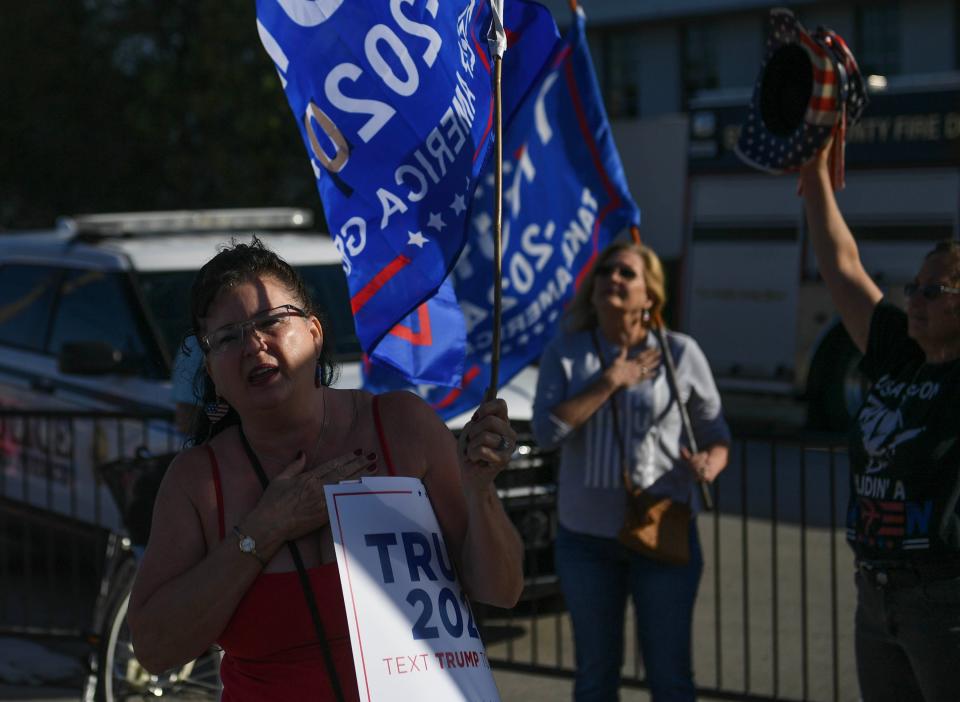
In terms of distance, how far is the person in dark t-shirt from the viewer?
3.49 meters

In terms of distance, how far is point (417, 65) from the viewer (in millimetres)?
3314

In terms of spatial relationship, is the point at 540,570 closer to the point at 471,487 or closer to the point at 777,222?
the point at 471,487

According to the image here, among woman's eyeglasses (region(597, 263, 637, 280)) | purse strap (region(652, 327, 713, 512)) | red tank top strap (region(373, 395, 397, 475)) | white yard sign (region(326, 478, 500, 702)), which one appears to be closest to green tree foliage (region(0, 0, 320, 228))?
woman's eyeglasses (region(597, 263, 637, 280))

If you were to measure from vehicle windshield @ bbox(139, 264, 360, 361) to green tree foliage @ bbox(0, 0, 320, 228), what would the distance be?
9274 mm

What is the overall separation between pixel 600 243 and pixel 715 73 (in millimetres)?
22731

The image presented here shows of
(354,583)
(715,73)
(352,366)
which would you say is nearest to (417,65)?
(354,583)

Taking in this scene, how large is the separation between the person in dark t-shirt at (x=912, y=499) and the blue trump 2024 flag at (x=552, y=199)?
133 cm

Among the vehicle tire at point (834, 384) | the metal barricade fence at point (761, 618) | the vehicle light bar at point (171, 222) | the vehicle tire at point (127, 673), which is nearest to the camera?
the vehicle tire at point (127, 673)

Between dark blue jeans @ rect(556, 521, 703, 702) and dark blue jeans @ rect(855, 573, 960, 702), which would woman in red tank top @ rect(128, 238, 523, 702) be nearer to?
dark blue jeans @ rect(855, 573, 960, 702)

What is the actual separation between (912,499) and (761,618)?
152 inches

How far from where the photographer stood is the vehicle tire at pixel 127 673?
502cm

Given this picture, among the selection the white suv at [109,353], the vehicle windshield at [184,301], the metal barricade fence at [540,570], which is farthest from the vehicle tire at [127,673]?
the vehicle windshield at [184,301]

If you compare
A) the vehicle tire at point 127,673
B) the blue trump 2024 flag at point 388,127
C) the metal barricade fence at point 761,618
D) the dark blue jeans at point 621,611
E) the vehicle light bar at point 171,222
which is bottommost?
the metal barricade fence at point 761,618

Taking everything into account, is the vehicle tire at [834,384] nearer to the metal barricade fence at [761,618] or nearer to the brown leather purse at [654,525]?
the metal barricade fence at [761,618]
